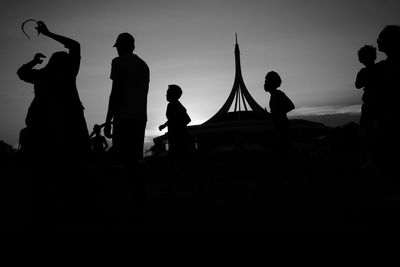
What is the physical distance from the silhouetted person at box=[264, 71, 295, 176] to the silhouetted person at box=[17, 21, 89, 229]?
2702 mm

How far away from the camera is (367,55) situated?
3.73 meters

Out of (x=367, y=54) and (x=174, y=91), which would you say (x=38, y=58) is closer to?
(x=174, y=91)

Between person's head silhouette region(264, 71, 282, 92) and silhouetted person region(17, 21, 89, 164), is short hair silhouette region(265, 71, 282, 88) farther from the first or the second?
silhouetted person region(17, 21, 89, 164)

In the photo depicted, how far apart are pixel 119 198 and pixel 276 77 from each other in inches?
115

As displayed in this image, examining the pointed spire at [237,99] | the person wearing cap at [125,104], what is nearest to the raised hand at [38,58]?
the person wearing cap at [125,104]

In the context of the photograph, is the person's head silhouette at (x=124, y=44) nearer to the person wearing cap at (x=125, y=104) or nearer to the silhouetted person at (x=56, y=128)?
the person wearing cap at (x=125, y=104)

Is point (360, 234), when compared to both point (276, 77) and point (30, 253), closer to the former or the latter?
point (30, 253)

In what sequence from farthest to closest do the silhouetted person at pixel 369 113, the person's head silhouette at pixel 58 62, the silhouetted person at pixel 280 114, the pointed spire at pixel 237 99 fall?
the pointed spire at pixel 237 99 → the silhouetted person at pixel 280 114 → the person's head silhouette at pixel 58 62 → the silhouetted person at pixel 369 113

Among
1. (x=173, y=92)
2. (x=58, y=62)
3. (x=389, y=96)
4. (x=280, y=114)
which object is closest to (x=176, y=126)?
(x=173, y=92)

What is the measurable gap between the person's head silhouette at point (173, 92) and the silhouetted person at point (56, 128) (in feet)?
6.72

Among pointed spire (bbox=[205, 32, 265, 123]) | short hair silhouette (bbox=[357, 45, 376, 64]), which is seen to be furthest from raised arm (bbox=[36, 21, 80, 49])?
pointed spire (bbox=[205, 32, 265, 123])

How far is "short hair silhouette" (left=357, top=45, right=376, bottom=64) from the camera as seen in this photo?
3.71m

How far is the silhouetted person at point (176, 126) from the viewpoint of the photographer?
5289mm

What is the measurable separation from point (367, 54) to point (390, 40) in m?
0.84
